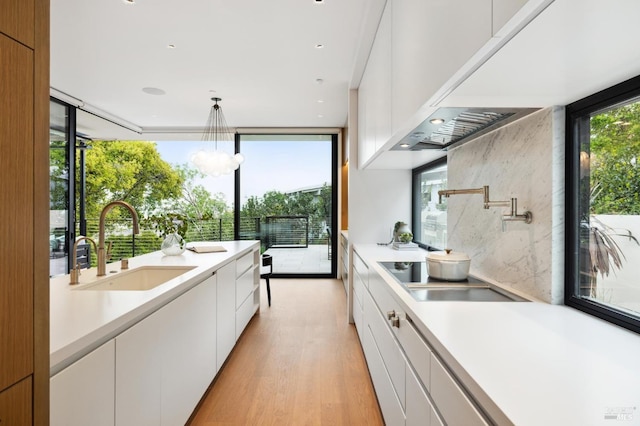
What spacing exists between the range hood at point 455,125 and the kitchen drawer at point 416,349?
908 millimetres

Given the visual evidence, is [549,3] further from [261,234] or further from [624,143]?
[261,234]

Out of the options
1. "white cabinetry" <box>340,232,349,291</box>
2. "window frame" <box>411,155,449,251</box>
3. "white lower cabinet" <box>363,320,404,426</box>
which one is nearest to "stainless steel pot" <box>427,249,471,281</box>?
"white lower cabinet" <box>363,320,404,426</box>

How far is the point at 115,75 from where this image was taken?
390 centimetres

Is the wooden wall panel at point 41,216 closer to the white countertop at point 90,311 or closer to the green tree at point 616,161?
the white countertop at point 90,311

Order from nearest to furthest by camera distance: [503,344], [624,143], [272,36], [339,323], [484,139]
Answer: [503,344], [624,143], [484,139], [272,36], [339,323]

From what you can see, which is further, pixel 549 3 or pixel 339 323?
pixel 339 323

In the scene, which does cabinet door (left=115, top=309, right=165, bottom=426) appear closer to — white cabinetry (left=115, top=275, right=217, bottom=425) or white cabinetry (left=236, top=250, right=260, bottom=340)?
white cabinetry (left=115, top=275, right=217, bottom=425)

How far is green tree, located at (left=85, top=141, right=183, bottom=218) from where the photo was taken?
8195 mm

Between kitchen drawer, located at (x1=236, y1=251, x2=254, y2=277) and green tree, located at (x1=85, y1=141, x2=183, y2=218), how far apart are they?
5.79 meters

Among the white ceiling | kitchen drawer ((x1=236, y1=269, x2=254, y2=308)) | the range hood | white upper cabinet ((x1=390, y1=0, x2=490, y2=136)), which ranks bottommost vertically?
kitchen drawer ((x1=236, y1=269, x2=254, y2=308))

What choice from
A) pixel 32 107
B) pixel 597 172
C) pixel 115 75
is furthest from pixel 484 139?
pixel 115 75

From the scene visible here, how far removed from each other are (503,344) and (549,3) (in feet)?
2.71

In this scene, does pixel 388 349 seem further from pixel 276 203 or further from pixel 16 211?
pixel 276 203

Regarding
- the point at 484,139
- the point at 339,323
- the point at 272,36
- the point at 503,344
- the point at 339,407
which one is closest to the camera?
the point at 503,344
